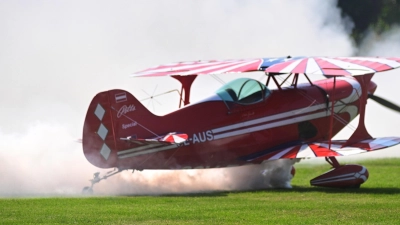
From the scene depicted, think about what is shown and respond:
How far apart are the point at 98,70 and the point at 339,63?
10174mm

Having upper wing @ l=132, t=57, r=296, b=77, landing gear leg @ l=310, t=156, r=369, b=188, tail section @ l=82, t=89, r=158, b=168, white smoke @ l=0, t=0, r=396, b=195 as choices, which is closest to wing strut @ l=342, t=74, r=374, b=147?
landing gear leg @ l=310, t=156, r=369, b=188

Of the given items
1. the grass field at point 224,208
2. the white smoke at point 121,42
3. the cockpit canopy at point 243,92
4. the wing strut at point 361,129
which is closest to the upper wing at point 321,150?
the wing strut at point 361,129

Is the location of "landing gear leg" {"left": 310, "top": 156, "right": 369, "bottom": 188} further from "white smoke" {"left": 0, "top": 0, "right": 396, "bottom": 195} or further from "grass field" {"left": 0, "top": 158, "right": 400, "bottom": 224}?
"white smoke" {"left": 0, "top": 0, "right": 396, "bottom": 195}

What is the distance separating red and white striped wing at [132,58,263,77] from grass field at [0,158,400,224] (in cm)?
225

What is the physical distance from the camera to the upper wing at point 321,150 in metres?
15.3

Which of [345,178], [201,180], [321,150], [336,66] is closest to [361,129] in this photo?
[321,150]

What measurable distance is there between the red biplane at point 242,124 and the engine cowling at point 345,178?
0.06 ft

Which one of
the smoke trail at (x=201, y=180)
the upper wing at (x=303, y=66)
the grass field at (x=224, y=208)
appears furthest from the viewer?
the smoke trail at (x=201, y=180)

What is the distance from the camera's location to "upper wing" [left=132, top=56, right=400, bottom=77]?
14.8m

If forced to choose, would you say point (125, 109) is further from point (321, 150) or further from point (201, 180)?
point (321, 150)

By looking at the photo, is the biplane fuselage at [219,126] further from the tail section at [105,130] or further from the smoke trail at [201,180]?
the smoke trail at [201,180]

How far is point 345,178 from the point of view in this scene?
15516mm

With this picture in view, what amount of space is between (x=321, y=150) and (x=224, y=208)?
3.82 metres

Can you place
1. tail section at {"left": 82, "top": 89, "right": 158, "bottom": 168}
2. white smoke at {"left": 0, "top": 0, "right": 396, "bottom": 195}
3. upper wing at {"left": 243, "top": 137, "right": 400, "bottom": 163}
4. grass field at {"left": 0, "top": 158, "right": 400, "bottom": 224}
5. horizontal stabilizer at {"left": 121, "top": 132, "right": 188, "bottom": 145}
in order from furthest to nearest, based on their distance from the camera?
white smoke at {"left": 0, "top": 0, "right": 396, "bottom": 195}, upper wing at {"left": 243, "top": 137, "right": 400, "bottom": 163}, tail section at {"left": 82, "top": 89, "right": 158, "bottom": 168}, horizontal stabilizer at {"left": 121, "top": 132, "right": 188, "bottom": 145}, grass field at {"left": 0, "top": 158, "right": 400, "bottom": 224}
